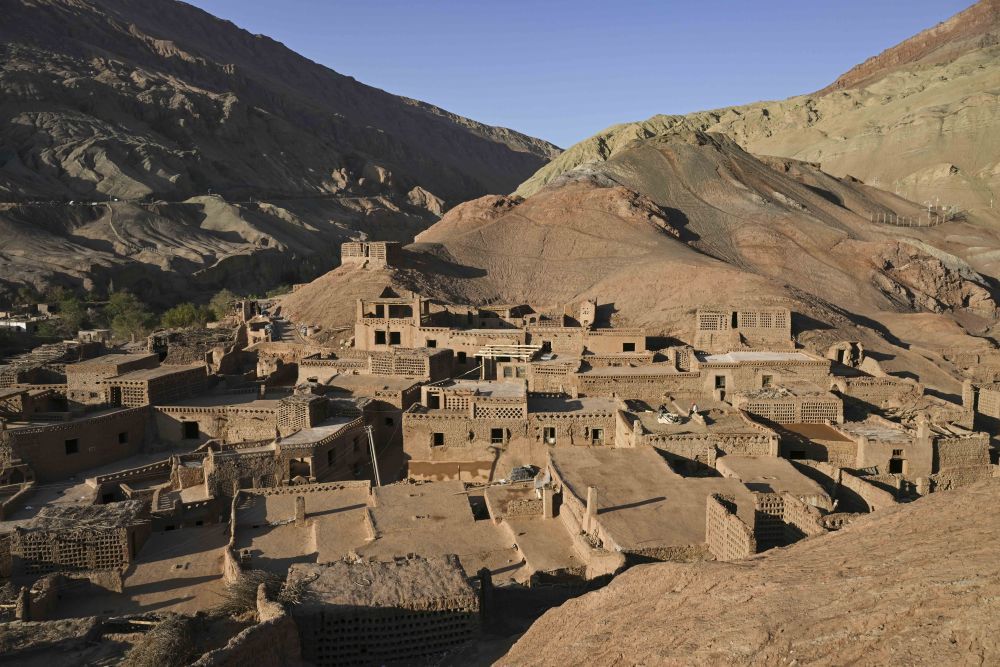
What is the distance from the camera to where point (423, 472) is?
1703 centimetres

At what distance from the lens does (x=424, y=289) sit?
119 feet

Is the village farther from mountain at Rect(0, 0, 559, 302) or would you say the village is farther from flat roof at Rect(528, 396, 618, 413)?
mountain at Rect(0, 0, 559, 302)

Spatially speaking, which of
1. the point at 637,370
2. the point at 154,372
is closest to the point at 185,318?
the point at 154,372

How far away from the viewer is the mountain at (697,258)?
33969 millimetres

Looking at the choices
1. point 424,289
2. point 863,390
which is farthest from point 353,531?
point 424,289

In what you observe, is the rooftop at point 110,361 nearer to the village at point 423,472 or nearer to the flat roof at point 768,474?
the village at point 423,472

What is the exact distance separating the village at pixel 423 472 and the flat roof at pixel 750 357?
0.39ft

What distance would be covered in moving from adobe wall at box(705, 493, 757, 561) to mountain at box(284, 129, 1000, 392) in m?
19.0

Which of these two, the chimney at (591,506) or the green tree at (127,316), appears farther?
the green tree at (127,316)

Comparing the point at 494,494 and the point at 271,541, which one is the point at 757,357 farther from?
the point at 271,541

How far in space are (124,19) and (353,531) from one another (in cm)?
12033

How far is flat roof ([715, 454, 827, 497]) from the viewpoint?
13.0 meters

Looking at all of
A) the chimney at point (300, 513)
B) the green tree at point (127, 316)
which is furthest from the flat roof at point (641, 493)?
the green tree at point (127, 316)

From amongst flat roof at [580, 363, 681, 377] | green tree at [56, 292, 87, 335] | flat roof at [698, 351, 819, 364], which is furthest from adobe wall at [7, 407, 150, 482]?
green tree at [56, 292, 87, 335]
